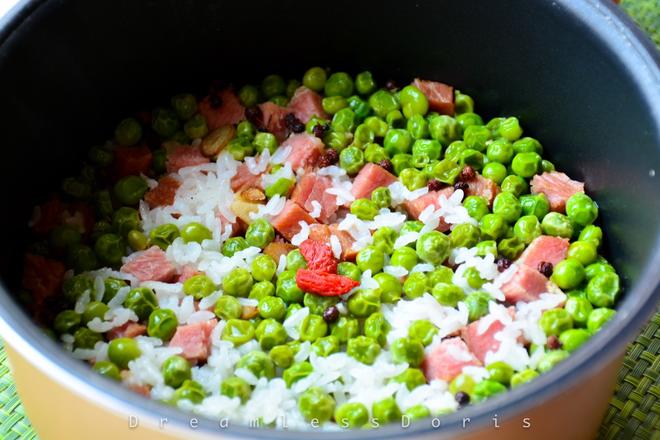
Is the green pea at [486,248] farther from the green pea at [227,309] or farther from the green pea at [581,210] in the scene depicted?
the green pea at [227,309]

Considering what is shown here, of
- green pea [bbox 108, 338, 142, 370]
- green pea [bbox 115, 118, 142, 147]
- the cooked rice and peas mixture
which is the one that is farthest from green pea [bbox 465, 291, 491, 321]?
green pea [bbox 115, 118, 142, 147]

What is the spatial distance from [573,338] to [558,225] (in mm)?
479

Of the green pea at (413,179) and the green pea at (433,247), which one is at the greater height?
the green pea at (413,179)

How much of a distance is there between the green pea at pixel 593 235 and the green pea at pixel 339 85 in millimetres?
1051

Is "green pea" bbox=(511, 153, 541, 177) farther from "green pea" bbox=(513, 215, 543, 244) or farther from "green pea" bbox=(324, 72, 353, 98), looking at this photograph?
"green pea" bbox=(324, 72, 353, 98)

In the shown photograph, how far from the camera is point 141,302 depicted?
2514 mm

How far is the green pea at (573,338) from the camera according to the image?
232cm

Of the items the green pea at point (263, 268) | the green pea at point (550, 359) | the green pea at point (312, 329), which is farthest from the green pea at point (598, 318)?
the green pea at point (263, 268)

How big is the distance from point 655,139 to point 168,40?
1691 millimetres

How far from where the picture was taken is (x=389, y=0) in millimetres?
2930

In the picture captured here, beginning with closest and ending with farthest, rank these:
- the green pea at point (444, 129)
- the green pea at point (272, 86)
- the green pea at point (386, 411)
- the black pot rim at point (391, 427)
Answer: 1. the black pot rim at point (391, 427)
2. the green pea at point (386, 411)
3. the green pea at point (444, 129)
4. the green pea at point (272, 86)

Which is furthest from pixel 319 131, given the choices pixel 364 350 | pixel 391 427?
pixel 391 427

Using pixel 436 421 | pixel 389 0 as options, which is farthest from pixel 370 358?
pixel 389 0

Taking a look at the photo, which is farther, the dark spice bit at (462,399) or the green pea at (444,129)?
the green pea at (444,129)
